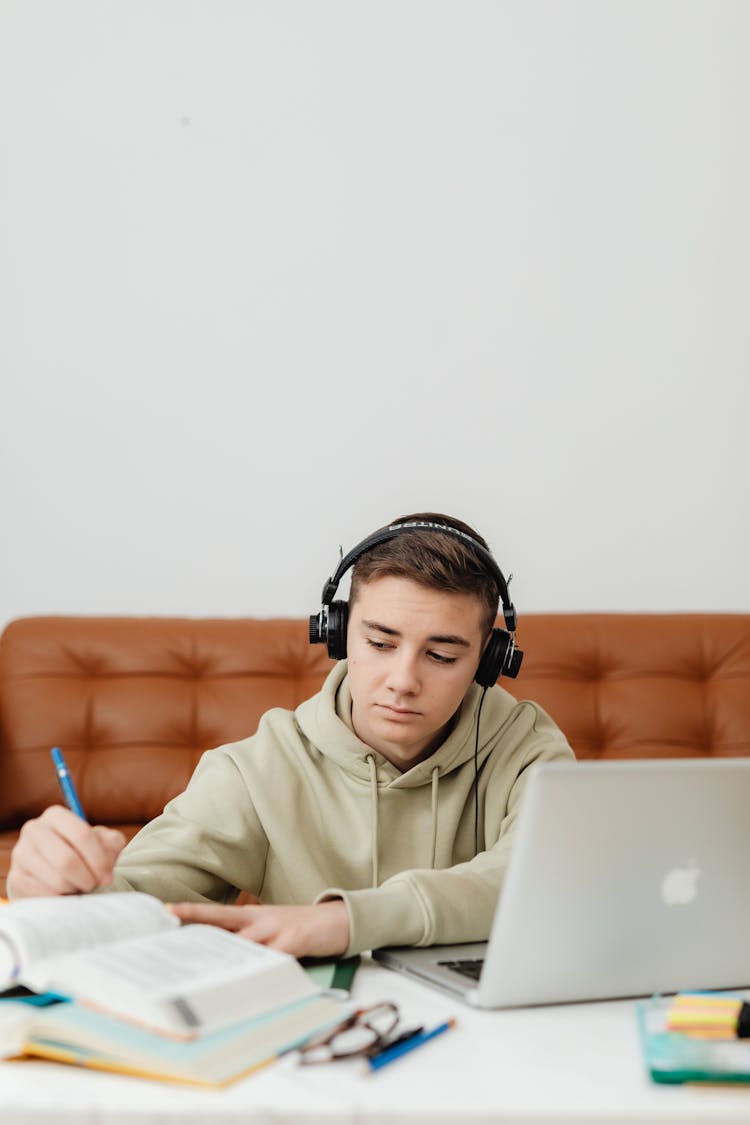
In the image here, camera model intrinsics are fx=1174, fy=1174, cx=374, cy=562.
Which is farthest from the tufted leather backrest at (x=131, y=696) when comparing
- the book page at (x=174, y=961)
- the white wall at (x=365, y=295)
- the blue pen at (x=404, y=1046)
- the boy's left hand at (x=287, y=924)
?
the blue pen at (x=404, y=1046)

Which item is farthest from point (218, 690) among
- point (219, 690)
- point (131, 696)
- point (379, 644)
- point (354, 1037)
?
point (354, 1037)

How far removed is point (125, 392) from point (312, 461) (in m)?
0.43

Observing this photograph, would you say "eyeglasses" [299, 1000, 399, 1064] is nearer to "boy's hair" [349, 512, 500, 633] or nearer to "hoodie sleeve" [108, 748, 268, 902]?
"hoodie sleeve" [108, 748, 268, 902]

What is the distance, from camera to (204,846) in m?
1.30

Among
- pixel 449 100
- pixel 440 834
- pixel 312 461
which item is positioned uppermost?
pixel 449 100

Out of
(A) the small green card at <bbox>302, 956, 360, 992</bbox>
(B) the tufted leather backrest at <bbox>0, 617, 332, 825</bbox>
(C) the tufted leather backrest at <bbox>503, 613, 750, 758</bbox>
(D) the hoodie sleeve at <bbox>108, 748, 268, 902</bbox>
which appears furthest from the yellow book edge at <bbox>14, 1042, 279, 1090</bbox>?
(C) the tufted leather backrest at <bbox>503, 613, 750, 758</bbox>

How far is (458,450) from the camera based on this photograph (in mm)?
2549

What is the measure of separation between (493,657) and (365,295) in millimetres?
1339

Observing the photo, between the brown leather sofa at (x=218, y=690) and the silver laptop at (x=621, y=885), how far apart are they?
130 cm

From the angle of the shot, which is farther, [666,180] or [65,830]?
[666,180]

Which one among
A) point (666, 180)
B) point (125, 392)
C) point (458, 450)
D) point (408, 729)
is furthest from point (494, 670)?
point (666, 180)

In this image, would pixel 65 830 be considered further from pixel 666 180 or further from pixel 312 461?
pixel 666 180

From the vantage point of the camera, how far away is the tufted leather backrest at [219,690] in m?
2.15

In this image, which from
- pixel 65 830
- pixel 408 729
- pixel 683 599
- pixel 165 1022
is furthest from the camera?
pixel 683 599
